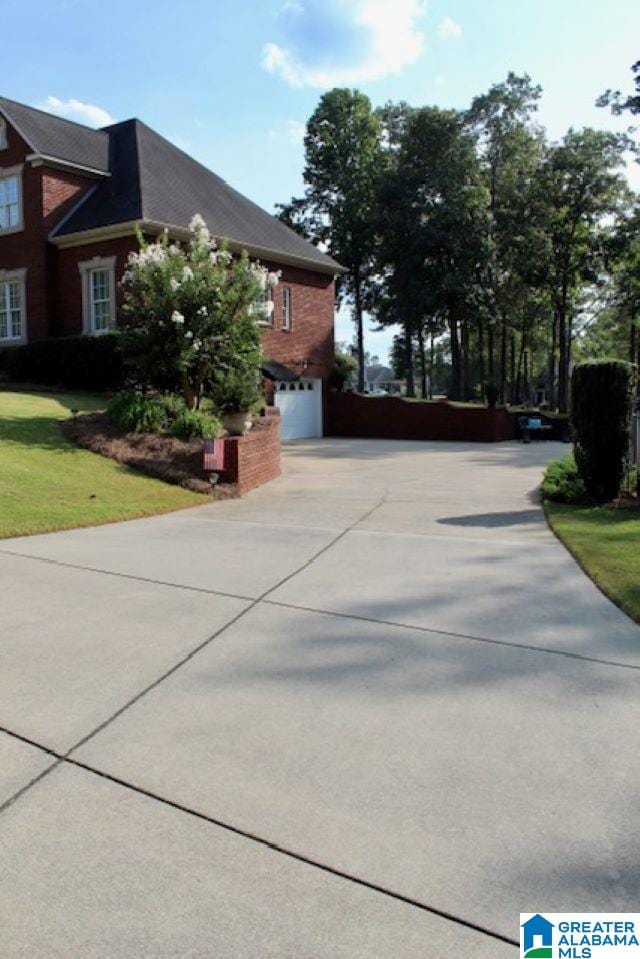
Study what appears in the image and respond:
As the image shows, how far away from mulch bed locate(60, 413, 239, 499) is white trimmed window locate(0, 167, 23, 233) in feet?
44.3

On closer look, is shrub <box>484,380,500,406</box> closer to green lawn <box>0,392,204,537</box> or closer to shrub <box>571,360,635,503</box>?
shrub <box>571,360,635,503</box>

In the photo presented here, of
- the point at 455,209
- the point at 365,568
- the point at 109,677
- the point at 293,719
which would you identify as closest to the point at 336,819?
the point at 293,719

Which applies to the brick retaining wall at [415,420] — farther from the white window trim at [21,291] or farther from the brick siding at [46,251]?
the white window trim at [21,291]

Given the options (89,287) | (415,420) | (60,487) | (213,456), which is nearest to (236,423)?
(213,456)

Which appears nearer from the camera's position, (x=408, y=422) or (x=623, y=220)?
(x=408, y=422)

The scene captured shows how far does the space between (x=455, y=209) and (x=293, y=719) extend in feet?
116

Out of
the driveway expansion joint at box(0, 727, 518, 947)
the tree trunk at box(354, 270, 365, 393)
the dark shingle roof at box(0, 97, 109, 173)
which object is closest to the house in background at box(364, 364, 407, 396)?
the tree trunk at box(354, 270, 365, 393)

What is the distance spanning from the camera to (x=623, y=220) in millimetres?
35906

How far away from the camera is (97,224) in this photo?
21531 mm

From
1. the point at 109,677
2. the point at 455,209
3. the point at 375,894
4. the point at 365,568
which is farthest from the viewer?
the point at 455,209

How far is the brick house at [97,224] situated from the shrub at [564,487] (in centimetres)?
1161

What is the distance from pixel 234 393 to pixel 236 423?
0.58 m

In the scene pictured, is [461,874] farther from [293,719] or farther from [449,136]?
[449,136]

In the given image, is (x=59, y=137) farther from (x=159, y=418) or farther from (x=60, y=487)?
(x=60, y=487)
